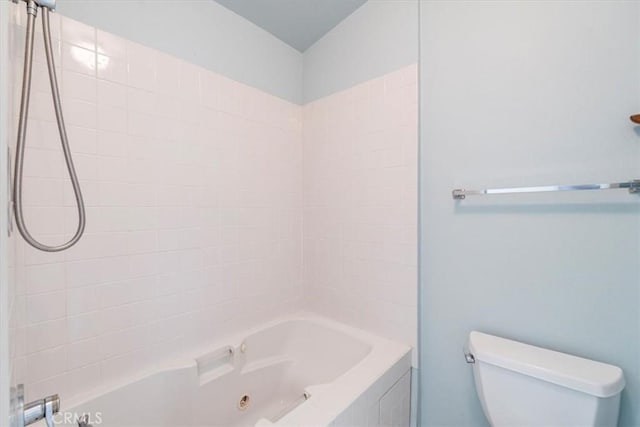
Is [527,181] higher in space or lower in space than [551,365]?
higher

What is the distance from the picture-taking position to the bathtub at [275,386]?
1085mm

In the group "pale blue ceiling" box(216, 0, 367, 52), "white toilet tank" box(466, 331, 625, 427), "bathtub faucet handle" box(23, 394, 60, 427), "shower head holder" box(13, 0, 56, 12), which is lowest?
"white toilet tank" box(466, 331, 625, 427)

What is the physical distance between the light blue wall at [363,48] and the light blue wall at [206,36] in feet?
0.53

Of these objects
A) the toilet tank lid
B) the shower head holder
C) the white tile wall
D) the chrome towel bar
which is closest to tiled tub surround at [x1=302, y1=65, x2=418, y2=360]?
the white tile wall

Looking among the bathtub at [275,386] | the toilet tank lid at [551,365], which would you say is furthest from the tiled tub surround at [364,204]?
the toilet tank lid at [551,365]

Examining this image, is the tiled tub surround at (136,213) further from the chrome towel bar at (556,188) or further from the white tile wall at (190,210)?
the chrome towel bar at (556,188)

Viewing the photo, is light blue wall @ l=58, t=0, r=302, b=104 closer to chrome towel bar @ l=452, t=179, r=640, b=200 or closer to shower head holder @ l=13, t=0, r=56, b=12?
shower head holder @ l=13, t=0, r=56, b=12

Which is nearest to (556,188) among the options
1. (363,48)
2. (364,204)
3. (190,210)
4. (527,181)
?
(527,181)

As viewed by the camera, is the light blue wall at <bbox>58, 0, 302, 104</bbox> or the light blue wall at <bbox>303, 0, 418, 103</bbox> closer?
the light blue wall at <bbox>58, 0, 302, 104</bbox>

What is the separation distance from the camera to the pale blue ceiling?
1561 mm

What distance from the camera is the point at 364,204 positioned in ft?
5.44

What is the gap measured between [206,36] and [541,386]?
2101mm

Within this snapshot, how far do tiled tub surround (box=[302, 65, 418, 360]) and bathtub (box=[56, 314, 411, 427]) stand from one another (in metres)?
0.17

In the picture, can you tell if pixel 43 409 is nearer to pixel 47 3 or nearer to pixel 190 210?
pixel 190 210
